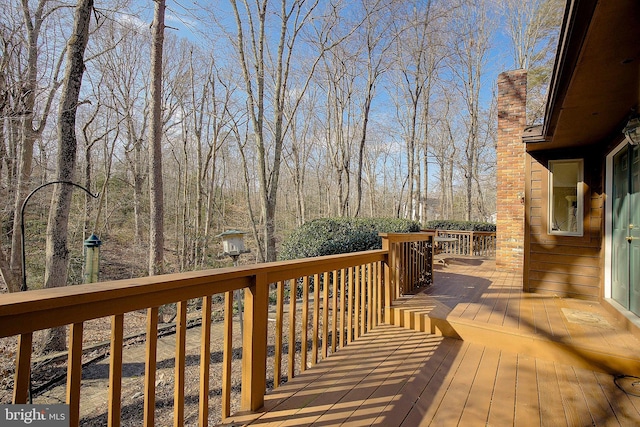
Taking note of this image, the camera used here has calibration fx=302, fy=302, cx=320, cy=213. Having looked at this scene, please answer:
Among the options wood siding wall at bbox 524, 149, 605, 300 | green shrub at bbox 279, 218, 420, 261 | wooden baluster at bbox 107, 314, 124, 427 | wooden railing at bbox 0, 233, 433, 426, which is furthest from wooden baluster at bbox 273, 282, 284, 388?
wood siding wall at bbox 524, 149, 605, 300

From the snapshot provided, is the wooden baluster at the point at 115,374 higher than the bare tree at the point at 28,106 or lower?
lower

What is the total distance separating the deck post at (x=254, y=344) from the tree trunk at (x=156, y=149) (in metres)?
5.29

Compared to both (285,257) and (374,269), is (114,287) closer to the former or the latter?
(374,269)

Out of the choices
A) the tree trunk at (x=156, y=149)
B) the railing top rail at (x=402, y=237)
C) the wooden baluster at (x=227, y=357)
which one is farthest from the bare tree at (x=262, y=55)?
the wooden baluster at (x=227, y=357)

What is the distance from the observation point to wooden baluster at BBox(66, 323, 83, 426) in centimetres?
109

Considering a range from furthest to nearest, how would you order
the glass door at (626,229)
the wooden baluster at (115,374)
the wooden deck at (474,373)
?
the glass door at (626,229) < the wooden deck at (474,373) < the wooden baluster at (115,374)

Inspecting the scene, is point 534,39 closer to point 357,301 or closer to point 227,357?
point 357,301

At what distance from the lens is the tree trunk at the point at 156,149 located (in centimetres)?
620

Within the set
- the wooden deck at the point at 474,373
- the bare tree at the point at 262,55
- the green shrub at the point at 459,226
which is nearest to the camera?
the wooden deck at the point at 474,373

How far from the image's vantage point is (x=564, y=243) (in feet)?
14.2

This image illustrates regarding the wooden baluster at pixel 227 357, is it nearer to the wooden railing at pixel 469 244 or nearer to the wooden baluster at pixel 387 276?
the wooden baluster at pixel 387 276

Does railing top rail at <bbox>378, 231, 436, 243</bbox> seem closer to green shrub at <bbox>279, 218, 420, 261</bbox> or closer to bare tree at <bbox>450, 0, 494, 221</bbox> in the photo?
green shrub at <bbox>279, 218, 420, 261</bbox>

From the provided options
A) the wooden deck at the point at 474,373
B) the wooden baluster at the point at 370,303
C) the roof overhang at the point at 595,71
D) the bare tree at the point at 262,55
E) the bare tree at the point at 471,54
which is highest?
the bare tree at the point at 471,54

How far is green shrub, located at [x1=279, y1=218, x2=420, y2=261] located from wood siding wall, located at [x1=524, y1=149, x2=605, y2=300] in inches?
105
